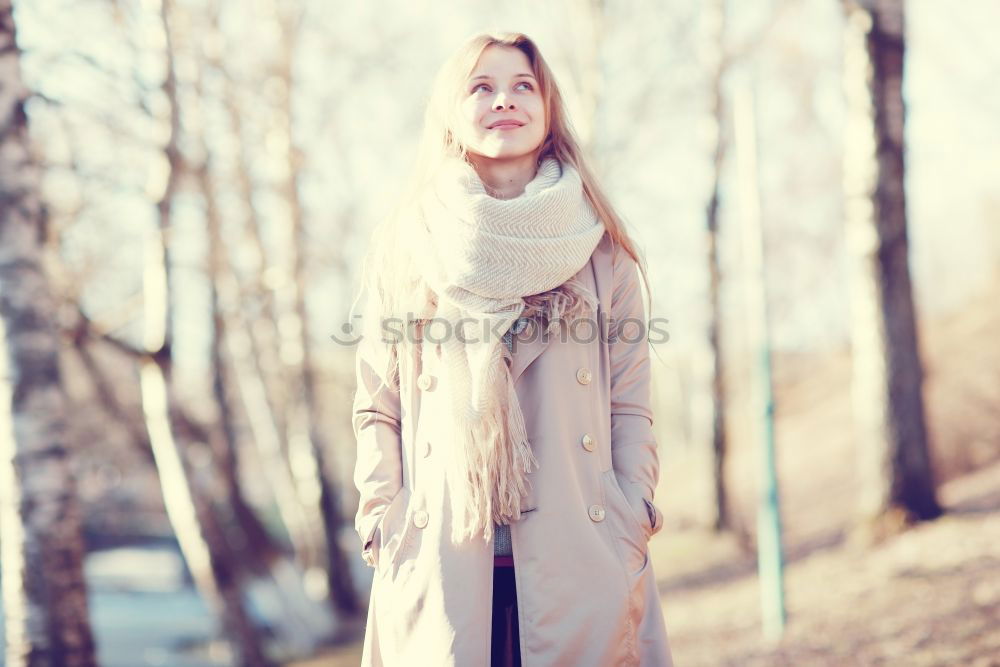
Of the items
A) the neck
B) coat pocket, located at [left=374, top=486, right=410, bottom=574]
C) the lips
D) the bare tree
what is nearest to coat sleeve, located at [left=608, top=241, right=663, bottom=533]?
the neck

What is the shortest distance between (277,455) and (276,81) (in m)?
4.78

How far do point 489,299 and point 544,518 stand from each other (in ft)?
1.93

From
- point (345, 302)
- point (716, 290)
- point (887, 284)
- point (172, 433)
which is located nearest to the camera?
point (887, 284)

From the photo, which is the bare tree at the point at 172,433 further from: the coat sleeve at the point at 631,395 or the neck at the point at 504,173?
the coat sleeve at the point at 631,395

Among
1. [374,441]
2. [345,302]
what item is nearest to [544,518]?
[374,441]

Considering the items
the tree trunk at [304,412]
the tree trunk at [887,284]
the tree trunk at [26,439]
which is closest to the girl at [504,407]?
the tree trunk at [26,439]

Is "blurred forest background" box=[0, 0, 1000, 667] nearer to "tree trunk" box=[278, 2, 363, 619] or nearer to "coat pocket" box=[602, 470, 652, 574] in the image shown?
"tree trunk" box=[278, 2, 363, 619]

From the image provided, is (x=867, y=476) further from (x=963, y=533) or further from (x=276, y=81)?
(x=276, y=81)

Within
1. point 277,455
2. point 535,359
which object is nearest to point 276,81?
point 277,455

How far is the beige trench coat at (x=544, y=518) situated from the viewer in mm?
2344

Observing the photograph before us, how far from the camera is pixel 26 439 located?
432 centimetres

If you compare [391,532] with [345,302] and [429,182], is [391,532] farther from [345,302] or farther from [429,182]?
[345,302]

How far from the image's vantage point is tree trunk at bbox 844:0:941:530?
6.52 metres

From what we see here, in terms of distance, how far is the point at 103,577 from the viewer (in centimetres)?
1720
